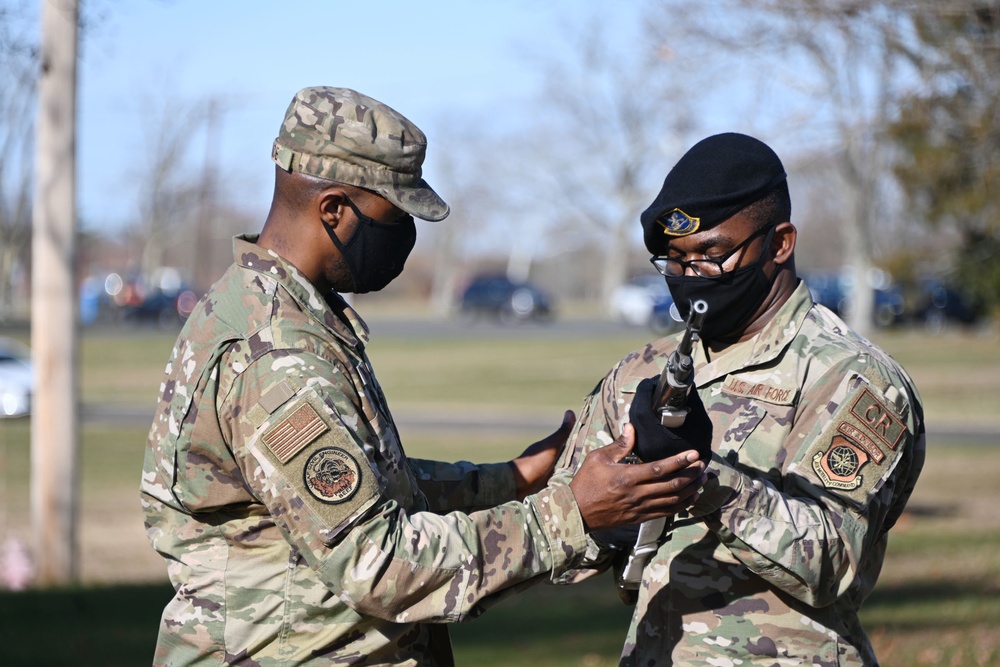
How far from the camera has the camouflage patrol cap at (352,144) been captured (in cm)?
291

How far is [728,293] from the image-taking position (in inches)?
127

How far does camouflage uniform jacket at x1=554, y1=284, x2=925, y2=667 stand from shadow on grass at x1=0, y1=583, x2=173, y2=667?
4634mm

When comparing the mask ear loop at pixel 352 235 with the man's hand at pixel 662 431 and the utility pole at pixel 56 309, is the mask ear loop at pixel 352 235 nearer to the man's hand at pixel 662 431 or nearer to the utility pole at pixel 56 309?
the man's hand at pixel 662 431

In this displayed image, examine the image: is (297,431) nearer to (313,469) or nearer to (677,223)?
(313,469)

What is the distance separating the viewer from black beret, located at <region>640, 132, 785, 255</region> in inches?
125

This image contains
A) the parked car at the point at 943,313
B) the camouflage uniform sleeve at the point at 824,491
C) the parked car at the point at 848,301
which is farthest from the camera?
the parked car at the point at 848,301

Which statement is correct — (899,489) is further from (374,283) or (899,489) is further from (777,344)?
(374,283)

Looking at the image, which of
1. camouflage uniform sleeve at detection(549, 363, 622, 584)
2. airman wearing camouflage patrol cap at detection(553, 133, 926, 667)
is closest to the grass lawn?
camouflage uniform sleeve at detection(549, 363, 622, 584)

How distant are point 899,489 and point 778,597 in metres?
0.43

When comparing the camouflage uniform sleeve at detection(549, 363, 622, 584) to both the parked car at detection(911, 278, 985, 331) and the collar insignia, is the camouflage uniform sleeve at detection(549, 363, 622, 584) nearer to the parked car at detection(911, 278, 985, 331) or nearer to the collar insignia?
the collar insignia

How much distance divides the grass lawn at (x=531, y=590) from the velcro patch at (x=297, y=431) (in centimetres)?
438

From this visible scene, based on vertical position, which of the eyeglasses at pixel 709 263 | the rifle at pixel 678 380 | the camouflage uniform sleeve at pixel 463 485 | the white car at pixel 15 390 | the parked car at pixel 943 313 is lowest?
the parked car at pixel 943 313

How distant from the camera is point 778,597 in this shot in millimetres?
3064

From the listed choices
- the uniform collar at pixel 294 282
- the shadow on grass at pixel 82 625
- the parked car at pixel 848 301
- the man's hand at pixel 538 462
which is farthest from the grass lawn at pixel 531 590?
the parked car at pixel 848 301
